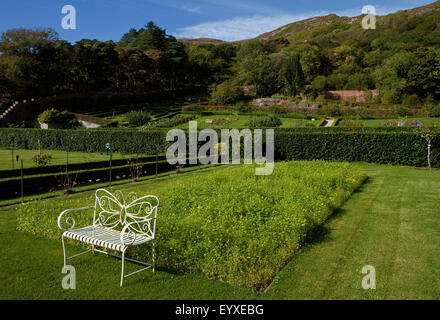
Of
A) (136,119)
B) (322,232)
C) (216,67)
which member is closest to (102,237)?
(322,232)

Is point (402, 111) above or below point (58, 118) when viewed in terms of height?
above

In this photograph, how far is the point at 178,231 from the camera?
489cm

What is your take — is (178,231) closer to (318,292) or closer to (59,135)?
(318,292)

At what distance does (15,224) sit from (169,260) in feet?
12.5

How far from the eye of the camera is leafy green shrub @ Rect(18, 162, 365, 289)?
4.33m

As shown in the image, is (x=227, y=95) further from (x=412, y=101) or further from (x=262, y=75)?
(x=412, y=101)

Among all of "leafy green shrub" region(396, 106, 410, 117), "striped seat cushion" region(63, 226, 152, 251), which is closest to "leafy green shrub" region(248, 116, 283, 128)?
"leafy green shrub" region(396, 106, 410, 117)

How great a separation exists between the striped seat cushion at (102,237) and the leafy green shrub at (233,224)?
506 millimetres

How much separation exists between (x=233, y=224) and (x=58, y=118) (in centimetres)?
3139

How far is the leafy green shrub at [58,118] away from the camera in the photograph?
31564 mm

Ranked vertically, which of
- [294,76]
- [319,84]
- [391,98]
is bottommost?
[391,98]

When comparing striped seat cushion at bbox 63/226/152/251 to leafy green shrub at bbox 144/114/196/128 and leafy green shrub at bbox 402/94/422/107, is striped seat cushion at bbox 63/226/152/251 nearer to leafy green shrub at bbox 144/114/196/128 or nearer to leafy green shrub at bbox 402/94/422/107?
leafy green shrub at bbox 144/114/196/128

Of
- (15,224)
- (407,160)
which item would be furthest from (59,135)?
(407,160)

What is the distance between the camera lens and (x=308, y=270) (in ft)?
14.7
